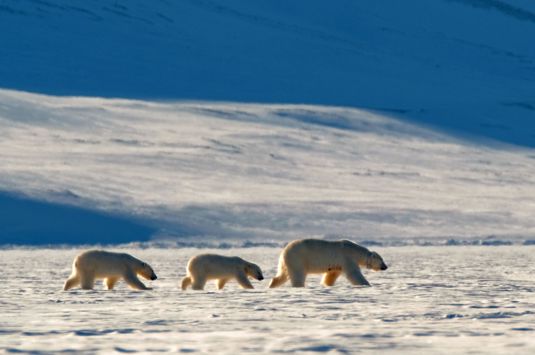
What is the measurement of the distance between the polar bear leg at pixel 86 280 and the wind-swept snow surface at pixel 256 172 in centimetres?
1366

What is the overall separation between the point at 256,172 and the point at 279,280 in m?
23.7

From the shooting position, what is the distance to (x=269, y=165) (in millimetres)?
38438

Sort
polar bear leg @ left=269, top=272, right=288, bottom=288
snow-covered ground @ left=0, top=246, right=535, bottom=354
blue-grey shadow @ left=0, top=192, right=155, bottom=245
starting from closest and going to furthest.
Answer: snow-covered ground @ left=0, top=246, right=535, bottom=354
polar bear leg @ left=269, top=272, right=288, bottom=288
blue-grey shadow @ left=0, top=192, right=155, bottom=245

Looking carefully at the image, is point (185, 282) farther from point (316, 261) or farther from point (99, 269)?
point (316, 261)

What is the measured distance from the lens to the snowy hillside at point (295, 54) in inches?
1960

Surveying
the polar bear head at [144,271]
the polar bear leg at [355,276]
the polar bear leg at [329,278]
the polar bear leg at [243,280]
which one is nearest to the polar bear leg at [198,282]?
the polar bear leg at [243,280]

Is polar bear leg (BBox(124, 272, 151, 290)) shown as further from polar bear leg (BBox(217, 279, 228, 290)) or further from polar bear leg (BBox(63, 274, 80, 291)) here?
polar bear leg (BBox(217, 279, 228, 290))

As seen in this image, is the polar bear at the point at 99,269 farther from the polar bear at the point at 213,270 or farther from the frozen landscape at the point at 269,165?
the polar bear at the point at 213,270

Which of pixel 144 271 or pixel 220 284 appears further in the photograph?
pixel 220 284

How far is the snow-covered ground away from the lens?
26.5 feet

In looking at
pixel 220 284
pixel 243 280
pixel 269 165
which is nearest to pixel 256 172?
pixel 269 165

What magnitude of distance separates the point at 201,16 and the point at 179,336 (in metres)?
51.4

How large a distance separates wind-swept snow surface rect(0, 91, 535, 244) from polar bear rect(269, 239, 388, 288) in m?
13.9

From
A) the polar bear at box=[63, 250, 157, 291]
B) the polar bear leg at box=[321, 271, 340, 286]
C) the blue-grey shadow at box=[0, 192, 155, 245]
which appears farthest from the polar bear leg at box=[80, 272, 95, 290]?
the blue-grey shadow at box=[0, 192, 155, 245]
